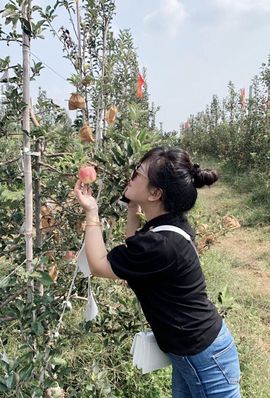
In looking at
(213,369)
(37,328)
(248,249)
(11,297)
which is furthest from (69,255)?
(248,249)

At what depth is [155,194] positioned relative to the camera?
1361 millimetres

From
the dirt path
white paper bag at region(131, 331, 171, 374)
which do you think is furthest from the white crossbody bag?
the dirt path

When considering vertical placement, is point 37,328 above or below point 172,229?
below

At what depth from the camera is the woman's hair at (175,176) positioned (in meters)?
1.33

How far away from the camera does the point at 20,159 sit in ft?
5.11

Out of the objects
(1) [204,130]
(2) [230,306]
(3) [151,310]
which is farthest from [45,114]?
(1) [204,130]

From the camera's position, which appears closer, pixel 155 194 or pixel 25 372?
pixel 25 372

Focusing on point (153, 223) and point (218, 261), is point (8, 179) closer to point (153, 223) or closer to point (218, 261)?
point (153, 223)

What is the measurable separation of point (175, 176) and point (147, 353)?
0.57 meters

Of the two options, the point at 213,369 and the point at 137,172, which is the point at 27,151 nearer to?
the point at 137,172

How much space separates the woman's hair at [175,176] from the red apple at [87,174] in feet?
0.53

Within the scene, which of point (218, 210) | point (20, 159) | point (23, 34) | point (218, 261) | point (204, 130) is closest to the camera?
point (23, 34)

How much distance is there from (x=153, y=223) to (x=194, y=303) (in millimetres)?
269

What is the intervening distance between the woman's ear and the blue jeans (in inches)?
18.8
